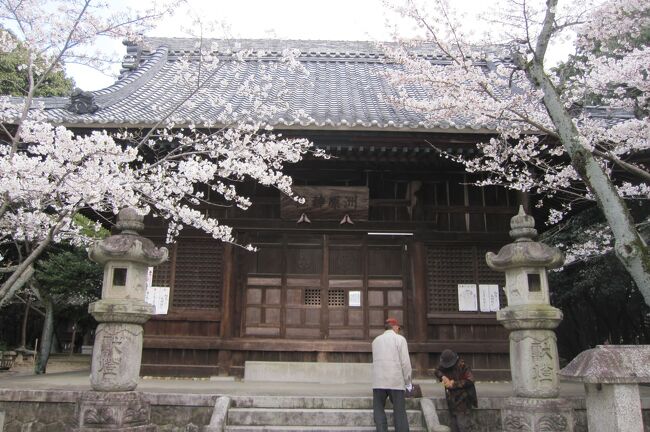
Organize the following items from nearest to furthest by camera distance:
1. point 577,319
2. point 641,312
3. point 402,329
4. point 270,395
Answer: point 270,395 → point 402,329 → point 641,312 → point 577,319

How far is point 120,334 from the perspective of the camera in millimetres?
6469

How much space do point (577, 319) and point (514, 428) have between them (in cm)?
1823

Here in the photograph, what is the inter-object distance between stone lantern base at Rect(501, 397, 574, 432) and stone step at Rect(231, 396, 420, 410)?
1.41 m

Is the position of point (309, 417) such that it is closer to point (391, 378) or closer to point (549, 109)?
point (391, 378)

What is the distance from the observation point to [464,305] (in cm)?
1045

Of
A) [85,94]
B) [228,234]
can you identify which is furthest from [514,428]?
[85,94]

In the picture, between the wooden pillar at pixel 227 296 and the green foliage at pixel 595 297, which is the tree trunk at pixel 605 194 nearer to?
the wooden pillar at pixel 227 296

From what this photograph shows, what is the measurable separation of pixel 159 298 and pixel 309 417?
4.82 m

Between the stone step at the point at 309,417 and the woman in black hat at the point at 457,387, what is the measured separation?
56cm

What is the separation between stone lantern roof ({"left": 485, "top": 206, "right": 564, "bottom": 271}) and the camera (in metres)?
6.91

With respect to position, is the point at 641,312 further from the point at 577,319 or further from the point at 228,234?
the point at 228,234

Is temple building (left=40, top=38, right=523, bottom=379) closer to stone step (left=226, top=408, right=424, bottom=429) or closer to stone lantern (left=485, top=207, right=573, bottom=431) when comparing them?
stone step (left=226, top=408, right=424, bottom=429)

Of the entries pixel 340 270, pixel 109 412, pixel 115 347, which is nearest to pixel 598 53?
pixel 340 270

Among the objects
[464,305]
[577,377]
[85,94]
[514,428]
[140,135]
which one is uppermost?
[85,94]
